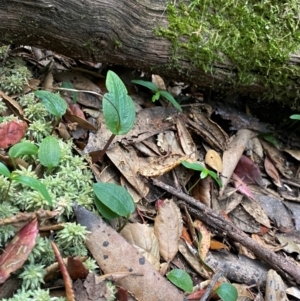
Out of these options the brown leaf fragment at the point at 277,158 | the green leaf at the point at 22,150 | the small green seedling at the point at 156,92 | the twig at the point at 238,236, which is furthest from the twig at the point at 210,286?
the brown leaf fragment at the point at 277,158

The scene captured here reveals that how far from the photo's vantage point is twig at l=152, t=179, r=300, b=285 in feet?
6.12

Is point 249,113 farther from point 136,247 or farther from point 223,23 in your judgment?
point 136,247

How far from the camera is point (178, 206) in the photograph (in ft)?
6.33

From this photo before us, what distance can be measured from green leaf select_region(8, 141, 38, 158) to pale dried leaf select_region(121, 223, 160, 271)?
454 mm

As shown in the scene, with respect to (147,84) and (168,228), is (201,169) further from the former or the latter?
(147,84)

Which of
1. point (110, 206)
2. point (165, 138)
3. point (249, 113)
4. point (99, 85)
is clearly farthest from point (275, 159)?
point (110, 206)

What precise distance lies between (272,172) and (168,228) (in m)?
0.95

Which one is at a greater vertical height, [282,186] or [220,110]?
[220,110]

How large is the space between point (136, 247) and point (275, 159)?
1.25 meters

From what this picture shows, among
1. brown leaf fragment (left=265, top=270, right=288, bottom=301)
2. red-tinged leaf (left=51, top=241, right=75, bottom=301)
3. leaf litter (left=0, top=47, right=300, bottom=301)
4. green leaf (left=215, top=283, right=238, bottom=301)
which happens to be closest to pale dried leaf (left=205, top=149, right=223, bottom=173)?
leaf litter (left=0, top=47, right=300, bottom=301)

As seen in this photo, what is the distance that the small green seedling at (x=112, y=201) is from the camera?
1.57 meters

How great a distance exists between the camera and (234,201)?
7.22 ft

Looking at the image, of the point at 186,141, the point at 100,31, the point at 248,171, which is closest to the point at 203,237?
the point at 186,141

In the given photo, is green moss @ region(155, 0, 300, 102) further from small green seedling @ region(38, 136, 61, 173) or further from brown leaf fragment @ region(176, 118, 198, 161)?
small green seedling @ region(38, 136, 61, 173)
